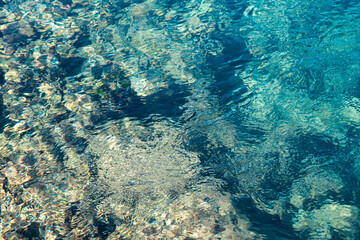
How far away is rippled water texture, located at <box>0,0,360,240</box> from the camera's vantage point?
2947mm

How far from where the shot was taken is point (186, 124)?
13.3ft

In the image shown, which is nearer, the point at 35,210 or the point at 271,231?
the point at 271,231

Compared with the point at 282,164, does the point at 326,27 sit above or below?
Answer: above

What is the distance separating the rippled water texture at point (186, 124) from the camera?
295cm

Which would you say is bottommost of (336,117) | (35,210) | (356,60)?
(35,210)

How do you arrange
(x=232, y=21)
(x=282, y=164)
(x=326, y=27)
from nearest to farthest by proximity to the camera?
1. (x=282, y=164)
2. (x=326, y=27)
3. (x=232, y=21)

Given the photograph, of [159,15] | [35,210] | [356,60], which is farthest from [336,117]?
[159,15]

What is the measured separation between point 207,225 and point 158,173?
1.04 meters

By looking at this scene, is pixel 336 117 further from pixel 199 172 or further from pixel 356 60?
pixel 199 172

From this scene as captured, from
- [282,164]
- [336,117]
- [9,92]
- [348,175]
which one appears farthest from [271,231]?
[9,92]

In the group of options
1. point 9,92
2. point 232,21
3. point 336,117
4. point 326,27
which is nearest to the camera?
point 336,117

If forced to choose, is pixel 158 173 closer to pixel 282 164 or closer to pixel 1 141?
pixel 282 164

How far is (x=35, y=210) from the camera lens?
3.26m

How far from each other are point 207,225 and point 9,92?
14.5 feet
